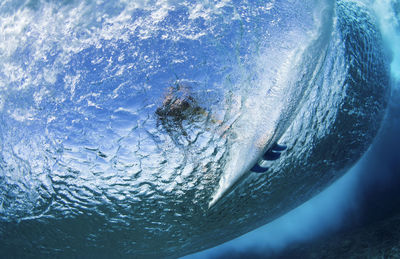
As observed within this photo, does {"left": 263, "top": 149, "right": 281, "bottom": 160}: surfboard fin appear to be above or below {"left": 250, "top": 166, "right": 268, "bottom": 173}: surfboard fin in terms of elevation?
above

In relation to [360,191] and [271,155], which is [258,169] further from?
[360,191]

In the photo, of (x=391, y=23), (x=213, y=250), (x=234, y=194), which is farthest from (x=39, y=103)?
(x=213, y=250)

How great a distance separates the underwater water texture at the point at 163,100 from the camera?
2.60 ft

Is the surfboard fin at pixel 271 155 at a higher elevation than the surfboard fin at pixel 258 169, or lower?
higher

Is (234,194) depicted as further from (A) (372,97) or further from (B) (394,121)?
(B) (394,121)

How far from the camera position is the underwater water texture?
2.60 feet

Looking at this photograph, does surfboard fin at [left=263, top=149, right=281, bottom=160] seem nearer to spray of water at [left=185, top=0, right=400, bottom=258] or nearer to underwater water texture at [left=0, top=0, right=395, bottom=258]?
underwater water texture at [left=0, top=0, right=395, bottom=258]

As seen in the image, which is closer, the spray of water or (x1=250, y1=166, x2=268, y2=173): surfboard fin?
(x1=250, y1=166, x2=268, y2=173): surfboard fin

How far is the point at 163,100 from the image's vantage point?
2.64 feet

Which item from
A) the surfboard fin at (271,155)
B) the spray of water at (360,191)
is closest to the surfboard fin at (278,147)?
the surfboard fin at (271,155)

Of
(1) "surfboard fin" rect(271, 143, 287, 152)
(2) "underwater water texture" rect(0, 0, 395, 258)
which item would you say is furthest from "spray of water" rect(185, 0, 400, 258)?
(1) "surfboard fin" rect(271, 143, 287, 152)

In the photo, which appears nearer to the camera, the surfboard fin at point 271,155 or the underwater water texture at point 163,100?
the underwater water texture at point 163,100

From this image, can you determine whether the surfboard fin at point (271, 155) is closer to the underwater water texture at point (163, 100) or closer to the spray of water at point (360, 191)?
the underwater water texture at point (163, 100)

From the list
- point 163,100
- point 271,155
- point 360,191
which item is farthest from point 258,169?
point 360,191
